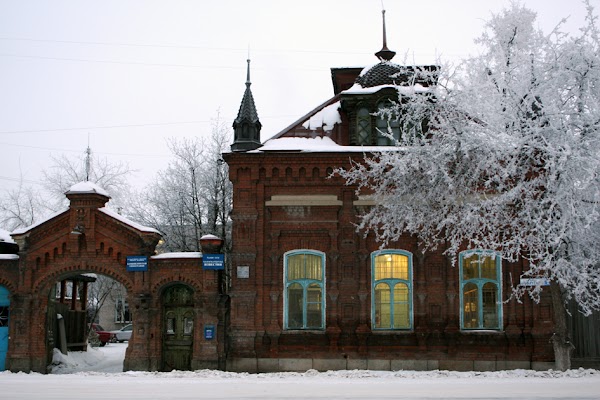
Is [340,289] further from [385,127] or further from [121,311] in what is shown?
[121,311]

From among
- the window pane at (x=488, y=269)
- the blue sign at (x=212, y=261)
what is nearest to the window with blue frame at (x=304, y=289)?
the blue sign at (x=212, y=261)

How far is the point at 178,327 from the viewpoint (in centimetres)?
2025

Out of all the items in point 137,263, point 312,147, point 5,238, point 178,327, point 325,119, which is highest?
point 325,119

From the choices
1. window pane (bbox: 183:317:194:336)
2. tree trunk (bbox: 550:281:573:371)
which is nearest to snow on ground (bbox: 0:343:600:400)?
tree trunk (bbox: 550:281:573:371)

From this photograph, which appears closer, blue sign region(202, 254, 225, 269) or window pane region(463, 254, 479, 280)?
blue sign region(202, 254, 225, 269)

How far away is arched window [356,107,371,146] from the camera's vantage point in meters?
21.0

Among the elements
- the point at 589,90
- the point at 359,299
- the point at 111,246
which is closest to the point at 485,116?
the point at 589,90

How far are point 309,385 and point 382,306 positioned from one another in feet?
16.0

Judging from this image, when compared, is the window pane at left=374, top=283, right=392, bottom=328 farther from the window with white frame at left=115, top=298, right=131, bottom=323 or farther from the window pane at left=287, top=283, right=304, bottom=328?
the window with white frame at left=115, top=298, right=131, bottom=323

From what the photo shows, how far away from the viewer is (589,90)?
16.5 metres

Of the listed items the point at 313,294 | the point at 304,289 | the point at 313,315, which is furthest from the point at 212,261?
the point at 313,315

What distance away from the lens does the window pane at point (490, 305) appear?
19.9 metres

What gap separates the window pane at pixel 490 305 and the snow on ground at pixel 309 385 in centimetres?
179

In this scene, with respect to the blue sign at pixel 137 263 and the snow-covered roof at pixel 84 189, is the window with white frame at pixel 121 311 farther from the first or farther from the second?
the blue sign at pixel 137 263
